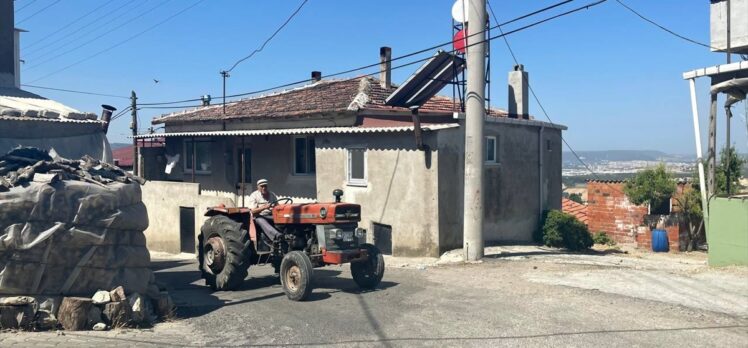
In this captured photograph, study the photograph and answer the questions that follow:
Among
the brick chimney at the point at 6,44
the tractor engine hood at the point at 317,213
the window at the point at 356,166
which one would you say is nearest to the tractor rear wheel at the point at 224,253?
the tractor engine hood at the point at 317,213

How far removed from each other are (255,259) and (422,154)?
4.96 metres

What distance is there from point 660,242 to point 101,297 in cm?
1637

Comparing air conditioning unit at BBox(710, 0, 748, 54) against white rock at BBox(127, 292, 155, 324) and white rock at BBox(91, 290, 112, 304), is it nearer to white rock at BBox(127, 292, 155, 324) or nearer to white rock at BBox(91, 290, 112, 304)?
white rock at BBox(127, 292, 155, 324)

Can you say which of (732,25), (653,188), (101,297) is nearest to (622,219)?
(653,188)

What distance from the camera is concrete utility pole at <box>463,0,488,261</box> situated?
41.6ft

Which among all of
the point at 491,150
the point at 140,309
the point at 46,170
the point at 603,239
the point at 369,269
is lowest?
the point at 603,239

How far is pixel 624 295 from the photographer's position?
909 cm

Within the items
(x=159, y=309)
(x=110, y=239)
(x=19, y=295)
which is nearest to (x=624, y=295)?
(x=159, y=309)

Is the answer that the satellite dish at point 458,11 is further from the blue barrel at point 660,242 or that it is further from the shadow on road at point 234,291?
the blue barrel at point 660,242

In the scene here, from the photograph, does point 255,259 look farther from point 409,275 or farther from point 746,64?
point 746,64

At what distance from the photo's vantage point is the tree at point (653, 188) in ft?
65.5

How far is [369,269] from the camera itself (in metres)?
9.81

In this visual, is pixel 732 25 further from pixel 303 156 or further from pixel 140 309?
pixel 140 309

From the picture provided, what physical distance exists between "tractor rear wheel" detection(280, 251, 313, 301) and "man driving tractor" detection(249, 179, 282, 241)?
720 millimetres
